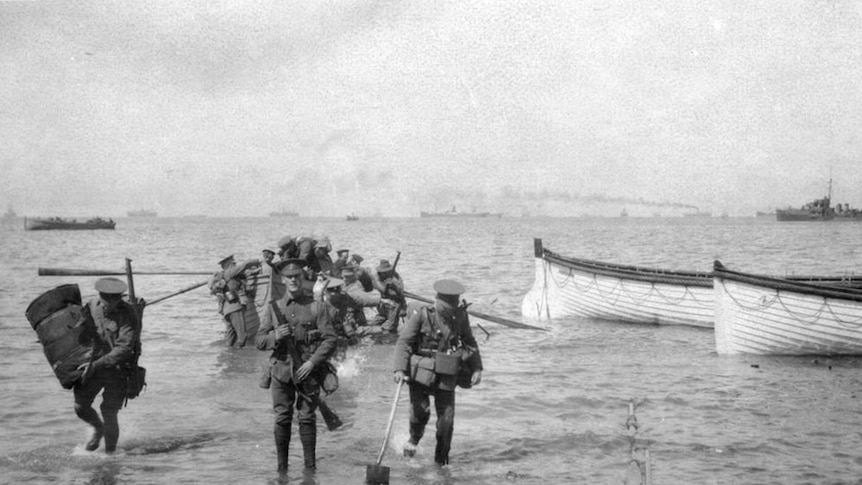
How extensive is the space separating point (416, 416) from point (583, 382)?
610 centimetres

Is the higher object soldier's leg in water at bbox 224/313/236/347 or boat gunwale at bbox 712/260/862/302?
boat gunwale at bbox 712/260/862/302

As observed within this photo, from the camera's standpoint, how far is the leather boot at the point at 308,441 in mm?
7559

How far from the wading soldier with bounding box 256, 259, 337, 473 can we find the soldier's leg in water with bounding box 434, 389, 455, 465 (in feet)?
4.37

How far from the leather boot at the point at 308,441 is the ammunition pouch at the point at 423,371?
3.94 ft

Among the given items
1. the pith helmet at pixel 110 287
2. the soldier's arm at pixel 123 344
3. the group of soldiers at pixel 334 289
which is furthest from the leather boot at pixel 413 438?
the group of soldiers at pixel 334 289

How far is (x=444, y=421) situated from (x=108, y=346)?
3.76 metres

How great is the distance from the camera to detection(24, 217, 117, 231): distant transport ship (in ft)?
430

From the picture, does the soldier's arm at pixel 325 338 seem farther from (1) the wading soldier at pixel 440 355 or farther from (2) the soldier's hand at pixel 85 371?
(2) the soldier's hand at pixel 85 371

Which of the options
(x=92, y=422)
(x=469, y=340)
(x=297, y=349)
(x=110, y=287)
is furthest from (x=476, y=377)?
(x=92, y=422)

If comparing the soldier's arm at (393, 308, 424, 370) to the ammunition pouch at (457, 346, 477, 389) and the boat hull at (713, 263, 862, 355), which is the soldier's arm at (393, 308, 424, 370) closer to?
the ammunition pouch at (457, 346, 477, 389)

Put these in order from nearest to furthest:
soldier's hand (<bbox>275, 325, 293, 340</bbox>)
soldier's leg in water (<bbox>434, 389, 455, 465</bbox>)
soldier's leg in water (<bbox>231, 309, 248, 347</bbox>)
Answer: soldier's hand (<bbox>275, 325, 293, 340</bbox>)
soldier's leg in water (<bbox>434, 389, 455, 465</bbox>)
soldier's leg in water (<bbox>231, 309, 248, 347</bbox>)

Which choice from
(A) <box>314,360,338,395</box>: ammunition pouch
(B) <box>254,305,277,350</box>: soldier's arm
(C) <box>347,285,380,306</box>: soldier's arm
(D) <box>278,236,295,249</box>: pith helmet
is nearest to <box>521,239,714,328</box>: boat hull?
(C) <box>347,285,380,306</box>: soldier's arm

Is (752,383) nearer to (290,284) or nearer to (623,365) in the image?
(623,365)

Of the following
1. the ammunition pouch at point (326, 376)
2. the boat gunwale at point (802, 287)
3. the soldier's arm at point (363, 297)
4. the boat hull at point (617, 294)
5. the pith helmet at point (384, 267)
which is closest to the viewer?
the ammunition pouch at point (326, 376)
